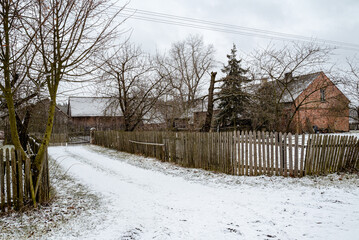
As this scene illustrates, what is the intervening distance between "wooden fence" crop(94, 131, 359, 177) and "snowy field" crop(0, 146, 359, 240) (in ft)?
1.59

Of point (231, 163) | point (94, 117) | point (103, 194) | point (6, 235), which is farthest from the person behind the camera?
point (94, 117)

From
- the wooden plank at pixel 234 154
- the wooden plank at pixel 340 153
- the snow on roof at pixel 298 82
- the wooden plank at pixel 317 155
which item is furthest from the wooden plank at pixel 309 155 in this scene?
the snow on roof at pixel 298 82

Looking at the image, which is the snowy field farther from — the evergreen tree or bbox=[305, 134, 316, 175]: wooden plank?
the evergreen tree

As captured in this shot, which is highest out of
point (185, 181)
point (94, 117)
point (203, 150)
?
point (94, 117)

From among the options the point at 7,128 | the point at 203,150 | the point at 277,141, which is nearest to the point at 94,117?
the point at 7,128

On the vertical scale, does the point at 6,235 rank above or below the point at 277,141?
below

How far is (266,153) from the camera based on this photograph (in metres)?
8.01

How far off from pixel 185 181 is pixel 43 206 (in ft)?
13.1

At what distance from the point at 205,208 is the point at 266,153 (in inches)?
151

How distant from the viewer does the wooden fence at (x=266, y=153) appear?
7.62 m

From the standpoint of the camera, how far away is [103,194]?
632 cm

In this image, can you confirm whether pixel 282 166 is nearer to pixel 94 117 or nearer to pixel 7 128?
pixel 7 128

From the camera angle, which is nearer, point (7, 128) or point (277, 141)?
point (277, 141)

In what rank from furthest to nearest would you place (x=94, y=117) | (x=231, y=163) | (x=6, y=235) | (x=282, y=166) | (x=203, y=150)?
(x=94, y=117) < (x=203, y=150) < (x=231, y=163) < (x=282, y=166) < (x=6, y=235)
